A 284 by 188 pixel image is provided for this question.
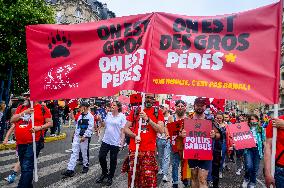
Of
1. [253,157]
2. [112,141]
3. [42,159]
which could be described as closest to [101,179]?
[112,141]

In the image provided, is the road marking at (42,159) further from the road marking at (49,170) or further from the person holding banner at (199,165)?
the person holding banner at (199,165)

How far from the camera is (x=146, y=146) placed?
20.3ft

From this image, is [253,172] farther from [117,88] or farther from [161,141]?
[117,88]

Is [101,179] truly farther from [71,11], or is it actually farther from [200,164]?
[71,11]

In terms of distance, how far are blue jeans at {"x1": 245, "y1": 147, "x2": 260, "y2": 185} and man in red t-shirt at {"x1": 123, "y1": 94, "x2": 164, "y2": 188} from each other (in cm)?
377

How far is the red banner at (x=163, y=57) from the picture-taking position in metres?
4.73

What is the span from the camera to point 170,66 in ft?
16.6

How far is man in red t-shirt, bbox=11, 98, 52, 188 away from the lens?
6461mm

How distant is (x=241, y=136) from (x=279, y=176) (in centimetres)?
543

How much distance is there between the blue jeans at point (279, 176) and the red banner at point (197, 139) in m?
2.11

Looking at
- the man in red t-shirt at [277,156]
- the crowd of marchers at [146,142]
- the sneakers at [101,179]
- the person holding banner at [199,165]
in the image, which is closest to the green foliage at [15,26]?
the crowd of marchers at [146,142]

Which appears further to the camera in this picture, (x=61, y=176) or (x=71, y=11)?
(x=71, y=11)

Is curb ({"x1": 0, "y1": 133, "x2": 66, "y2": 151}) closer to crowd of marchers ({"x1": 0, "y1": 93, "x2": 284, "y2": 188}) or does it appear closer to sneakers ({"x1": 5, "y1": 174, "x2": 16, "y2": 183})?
crowd of marchers ({"x1": 0, "y1": 93, "x2": 284, "y2": 188})

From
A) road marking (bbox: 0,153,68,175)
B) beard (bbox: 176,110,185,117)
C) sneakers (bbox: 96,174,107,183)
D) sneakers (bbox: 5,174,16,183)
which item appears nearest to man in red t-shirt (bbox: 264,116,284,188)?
beard (bbox: 176,110,185,117)
